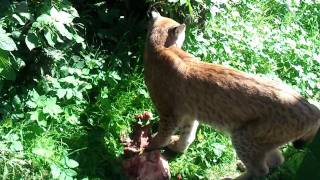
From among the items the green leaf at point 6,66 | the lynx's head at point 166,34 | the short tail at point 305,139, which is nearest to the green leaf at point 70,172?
the green leaf at point 6,66

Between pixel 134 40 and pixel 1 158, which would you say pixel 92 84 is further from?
pixel 1 158

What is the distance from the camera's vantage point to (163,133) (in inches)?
216

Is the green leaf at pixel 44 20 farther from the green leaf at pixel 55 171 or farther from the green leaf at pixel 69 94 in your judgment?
the green leaf at pixel 55 171

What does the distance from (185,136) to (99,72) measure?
1.12 meters

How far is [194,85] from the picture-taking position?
5.20 metres

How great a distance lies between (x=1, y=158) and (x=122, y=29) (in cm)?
220

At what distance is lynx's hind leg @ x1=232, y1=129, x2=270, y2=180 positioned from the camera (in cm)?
488

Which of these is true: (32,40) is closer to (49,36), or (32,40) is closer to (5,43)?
(49,36)

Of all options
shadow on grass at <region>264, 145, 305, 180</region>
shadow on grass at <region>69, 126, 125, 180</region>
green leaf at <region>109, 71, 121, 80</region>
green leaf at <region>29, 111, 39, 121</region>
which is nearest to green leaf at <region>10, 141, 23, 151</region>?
green leaf at <region>29, 111, 39, 121</region>

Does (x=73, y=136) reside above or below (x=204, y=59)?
below

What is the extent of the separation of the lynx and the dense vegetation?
0.33 meters

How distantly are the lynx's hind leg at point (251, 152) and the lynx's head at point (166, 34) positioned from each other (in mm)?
1177

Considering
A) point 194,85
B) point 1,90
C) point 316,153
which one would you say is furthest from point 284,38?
point 316,153

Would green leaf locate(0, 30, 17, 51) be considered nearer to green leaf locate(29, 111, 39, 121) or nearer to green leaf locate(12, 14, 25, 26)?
green leaf locate(12, 14, 25, 26)
